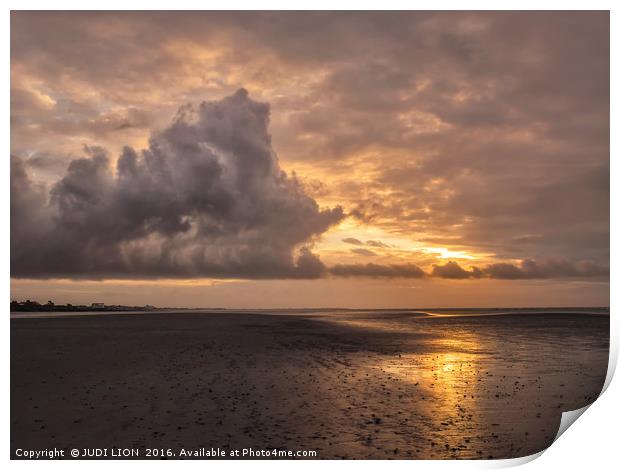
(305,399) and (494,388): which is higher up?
(305,399)

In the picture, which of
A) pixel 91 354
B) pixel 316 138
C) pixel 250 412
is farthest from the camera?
pixel 91 354

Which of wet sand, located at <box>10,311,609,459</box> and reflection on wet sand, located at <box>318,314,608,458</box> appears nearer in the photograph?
wet sand, located at <box>10,311,609,459</box>

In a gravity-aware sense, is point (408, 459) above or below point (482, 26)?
below

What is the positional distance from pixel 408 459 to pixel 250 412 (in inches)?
149

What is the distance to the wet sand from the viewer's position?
33.2 ft

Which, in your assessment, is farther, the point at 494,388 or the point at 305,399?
the point at 494,388

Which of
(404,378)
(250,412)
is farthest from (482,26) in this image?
(250,412)

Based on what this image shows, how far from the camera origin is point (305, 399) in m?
12.4
